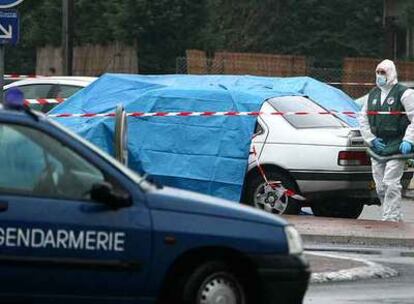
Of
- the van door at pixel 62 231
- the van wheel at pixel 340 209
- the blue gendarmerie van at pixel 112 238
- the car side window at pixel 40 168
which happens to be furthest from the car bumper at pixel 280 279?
the van wheel at pixel 340 209

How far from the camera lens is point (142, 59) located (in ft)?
120

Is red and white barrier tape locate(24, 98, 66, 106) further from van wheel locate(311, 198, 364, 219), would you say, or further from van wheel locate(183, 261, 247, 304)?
van wheel locate(183, 261, 247, 304)

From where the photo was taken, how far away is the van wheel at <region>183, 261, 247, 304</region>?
6629 mm

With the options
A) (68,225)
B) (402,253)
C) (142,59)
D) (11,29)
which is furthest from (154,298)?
(142,59)

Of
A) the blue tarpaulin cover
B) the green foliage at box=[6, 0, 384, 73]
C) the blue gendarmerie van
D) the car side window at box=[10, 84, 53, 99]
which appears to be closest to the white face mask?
the blue tarpaulin cover

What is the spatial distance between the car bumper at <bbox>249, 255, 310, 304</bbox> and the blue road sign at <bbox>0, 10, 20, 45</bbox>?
247 inches

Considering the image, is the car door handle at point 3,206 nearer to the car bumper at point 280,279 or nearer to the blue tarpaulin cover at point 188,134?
the car bumper at point 280,279

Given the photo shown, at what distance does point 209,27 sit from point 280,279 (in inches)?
1254

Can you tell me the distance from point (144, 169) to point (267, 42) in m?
32.1

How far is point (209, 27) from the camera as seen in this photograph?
125 ft

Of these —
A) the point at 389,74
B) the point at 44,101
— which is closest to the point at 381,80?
the point at 389,74

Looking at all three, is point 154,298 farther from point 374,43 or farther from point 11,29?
point 374,43

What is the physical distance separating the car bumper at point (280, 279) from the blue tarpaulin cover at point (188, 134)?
6693mm

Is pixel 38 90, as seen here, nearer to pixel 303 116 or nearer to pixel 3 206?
pixel 303 116
